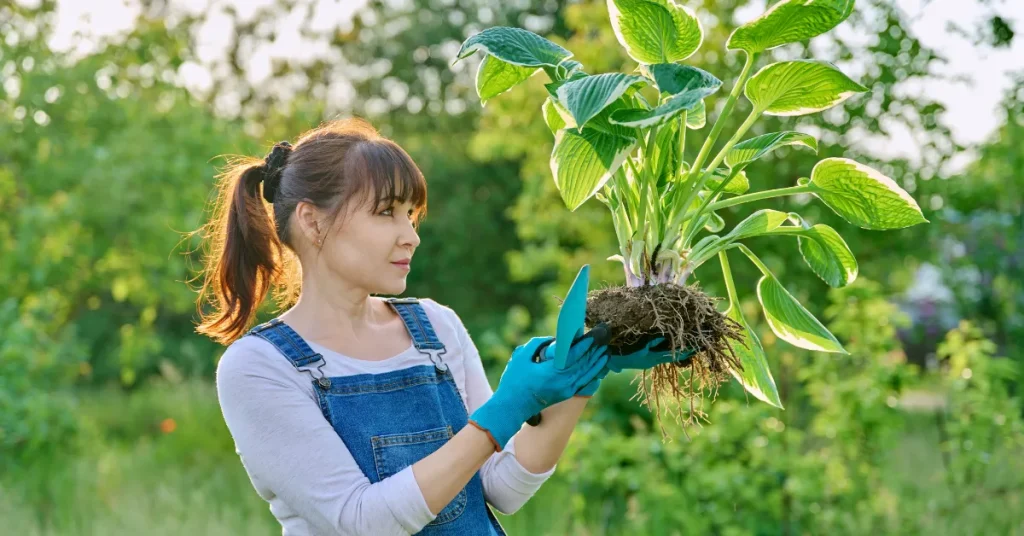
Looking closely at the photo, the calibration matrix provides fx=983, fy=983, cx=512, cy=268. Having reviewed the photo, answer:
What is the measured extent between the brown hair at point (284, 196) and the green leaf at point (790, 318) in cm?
67

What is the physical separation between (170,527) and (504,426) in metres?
→ 3.09

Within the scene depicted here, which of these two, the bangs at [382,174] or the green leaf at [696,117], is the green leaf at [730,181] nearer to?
the green leaf at [696,117]

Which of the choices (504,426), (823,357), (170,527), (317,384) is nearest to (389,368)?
(317,384)

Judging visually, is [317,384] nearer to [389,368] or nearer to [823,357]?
[389,368]

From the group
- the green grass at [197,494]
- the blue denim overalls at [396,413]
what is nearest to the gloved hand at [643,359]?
the blue denim overalls at [396,413]

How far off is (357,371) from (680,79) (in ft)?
2.44

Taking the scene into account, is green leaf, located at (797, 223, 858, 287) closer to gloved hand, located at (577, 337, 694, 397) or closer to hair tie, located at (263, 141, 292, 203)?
gloved hand, located at (577, 337, 694, 397)

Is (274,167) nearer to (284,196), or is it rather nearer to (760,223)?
(284,196)

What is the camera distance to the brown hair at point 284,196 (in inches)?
67.1

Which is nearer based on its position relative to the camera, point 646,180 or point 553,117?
point 646,180

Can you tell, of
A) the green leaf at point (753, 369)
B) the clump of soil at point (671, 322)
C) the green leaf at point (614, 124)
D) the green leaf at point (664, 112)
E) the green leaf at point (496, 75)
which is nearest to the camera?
the green leaf at point (664, 112)

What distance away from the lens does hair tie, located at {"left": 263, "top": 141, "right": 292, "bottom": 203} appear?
1812 mm

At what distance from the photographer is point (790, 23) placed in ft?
5.08

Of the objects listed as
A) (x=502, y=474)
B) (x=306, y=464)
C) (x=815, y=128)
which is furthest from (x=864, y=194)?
(x=815, y=128)
